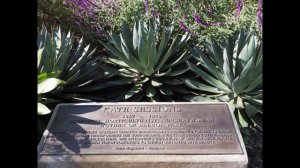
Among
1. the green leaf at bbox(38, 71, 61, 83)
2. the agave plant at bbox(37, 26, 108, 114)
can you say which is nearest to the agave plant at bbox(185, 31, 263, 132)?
the agave plant at bbox(37, 26, 108, 114)

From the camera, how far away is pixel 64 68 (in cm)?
425

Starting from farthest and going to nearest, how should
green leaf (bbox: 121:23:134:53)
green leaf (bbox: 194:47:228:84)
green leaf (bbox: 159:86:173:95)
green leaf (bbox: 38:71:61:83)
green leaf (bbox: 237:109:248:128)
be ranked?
green leaf (bbox: 121:23:134:53), green leaf (bbox: 159:86:173:95), green leaf (bbox: 194:47:228:84), green leaf (bbox: 237:109:248:128), green leaf (bbox: 38:71:61:83)

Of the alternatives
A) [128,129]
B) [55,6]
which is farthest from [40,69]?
[55,6]

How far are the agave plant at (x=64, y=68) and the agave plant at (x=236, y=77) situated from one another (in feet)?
3.67

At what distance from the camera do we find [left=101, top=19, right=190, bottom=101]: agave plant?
4.26m

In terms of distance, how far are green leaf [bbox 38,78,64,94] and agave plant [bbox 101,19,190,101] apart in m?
0.85

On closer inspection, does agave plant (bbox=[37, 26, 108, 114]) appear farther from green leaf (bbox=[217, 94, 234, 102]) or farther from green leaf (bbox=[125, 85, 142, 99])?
green leaf (bbox=[217, 94, 234, 102])

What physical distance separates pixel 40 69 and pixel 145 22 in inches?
61.3

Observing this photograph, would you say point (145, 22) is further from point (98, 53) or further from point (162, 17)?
point (98, 53)

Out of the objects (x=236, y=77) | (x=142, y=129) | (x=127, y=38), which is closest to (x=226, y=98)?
(x=236, y=77)

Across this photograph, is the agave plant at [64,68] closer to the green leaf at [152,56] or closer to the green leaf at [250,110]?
the green leaf at [152,56]

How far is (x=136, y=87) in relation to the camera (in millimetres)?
4305

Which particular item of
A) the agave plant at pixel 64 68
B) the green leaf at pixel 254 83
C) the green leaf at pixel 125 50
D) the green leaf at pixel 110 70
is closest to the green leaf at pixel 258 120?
the green leaf at pixel 254 83

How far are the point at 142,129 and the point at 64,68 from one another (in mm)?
1471
